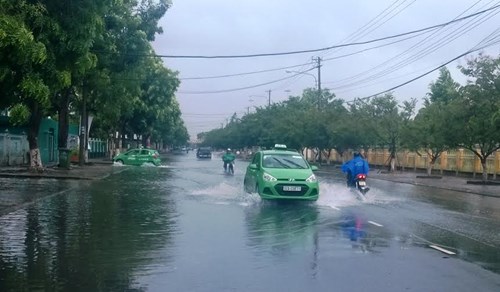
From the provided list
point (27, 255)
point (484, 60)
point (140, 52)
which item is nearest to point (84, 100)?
point (140, 52)

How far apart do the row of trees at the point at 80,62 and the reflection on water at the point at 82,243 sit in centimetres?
225

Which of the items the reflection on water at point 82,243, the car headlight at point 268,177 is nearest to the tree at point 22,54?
the reflection on water at point 82,243

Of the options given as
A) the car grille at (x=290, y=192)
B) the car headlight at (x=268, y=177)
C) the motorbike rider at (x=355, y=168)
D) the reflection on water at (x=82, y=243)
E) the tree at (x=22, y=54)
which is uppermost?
the tree at (x=22, y=54)

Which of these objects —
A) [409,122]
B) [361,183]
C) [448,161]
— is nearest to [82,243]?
[361,183]

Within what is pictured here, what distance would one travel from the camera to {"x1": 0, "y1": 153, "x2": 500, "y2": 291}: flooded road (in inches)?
302

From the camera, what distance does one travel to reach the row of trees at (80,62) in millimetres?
9891

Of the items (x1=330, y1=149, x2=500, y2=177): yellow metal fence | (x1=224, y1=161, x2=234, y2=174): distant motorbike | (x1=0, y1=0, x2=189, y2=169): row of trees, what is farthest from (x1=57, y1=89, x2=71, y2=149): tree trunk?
(x1=330, y1=149, x2=500, y2=177): yellow metal fence

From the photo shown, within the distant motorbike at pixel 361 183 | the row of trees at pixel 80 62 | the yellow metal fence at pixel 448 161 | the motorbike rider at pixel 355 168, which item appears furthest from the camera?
the yellow metal fence at pixel 448 161

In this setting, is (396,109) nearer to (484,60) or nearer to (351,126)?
(351,126)

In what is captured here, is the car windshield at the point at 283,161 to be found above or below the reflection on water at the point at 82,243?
above

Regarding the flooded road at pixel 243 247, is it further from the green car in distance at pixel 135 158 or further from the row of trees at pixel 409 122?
the green car in distance at pixel 135 158

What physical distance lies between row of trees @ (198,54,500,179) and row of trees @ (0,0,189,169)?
15.3m

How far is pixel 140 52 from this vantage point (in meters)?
29.3

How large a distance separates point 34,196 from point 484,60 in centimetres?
2265
